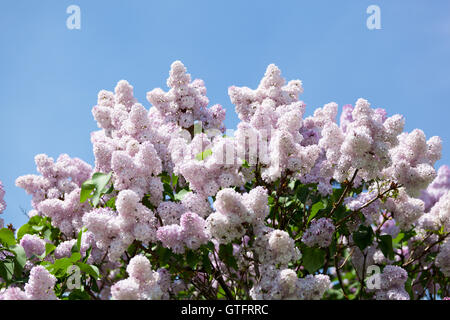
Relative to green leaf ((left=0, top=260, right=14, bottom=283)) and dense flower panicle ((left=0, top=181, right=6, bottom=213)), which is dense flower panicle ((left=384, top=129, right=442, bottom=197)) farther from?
dense flower panicle ((left=0, top=181, right=6, bottom=213))

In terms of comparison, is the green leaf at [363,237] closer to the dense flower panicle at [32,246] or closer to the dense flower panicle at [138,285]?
the dense flower panicle at [138,285]

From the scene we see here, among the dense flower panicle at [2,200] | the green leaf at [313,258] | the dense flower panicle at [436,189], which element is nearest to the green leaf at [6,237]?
the dense flower panicle at [2,200]

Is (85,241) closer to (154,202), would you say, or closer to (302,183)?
(154,202)

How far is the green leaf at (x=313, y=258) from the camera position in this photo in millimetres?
3498

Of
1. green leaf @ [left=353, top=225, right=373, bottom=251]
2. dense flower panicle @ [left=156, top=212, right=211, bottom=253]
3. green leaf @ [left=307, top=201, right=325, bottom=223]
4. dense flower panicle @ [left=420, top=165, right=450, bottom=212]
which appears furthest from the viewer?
dense flower panicle @ [left=420, top=165, right=450, bottom=212]

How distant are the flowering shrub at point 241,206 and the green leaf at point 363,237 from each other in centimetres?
1

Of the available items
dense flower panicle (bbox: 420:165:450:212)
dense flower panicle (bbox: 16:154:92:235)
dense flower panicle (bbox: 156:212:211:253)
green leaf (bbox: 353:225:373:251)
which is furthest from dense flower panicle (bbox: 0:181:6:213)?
dense flower panicle (bbox: 420:165:450:212)

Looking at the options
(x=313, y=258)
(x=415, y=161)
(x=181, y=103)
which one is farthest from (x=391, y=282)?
(x=181, y=103)

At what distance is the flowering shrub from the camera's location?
116 inches

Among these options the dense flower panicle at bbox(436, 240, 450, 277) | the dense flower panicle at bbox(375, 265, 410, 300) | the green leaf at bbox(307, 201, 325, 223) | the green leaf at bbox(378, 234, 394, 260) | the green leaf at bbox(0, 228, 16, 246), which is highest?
the green leaf at bbox(307, 201, 325, 223)

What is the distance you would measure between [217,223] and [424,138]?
1.82 m

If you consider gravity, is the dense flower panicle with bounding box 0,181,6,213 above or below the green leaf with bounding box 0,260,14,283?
above

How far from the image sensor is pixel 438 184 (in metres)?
5.83
